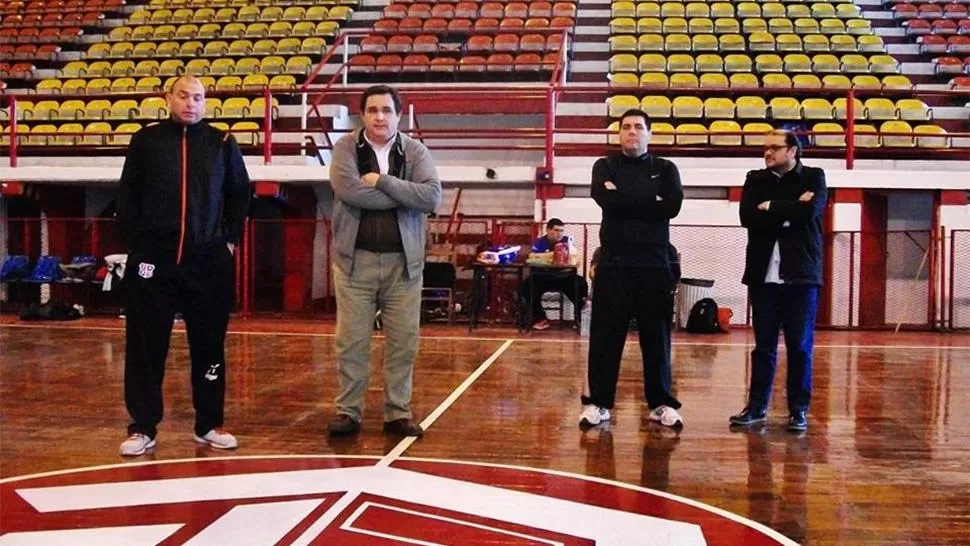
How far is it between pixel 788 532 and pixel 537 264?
6.94m

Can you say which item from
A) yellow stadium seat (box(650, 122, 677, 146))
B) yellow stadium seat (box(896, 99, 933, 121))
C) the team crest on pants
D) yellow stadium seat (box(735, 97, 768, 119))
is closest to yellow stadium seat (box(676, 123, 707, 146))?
yellow stadium seat (box(650, 122, 677, 146))

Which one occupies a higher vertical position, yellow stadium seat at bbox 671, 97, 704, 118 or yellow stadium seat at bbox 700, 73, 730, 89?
yellow stadium seat at bbox 700, 73, 730, 89

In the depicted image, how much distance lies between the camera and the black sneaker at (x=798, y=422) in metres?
4.72

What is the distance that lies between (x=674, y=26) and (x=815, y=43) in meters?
2.63

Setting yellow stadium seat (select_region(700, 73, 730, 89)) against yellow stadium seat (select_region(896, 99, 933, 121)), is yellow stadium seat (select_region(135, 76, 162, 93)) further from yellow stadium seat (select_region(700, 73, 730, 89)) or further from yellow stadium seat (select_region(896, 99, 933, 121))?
yellow stadium seat (select_region(896, 99, 933, 121))

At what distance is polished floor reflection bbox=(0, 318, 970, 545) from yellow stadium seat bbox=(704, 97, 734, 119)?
6.39 metres

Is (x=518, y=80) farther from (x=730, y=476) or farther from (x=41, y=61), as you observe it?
(x=730, y=476)

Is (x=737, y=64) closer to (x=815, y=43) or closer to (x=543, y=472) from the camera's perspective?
(x=815, y=43)

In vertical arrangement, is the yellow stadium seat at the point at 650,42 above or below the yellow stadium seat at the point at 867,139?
above

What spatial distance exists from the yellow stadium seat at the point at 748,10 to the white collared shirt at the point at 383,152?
1490 centimetres

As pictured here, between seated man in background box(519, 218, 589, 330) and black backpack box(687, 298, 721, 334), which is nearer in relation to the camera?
seated man in background box(519, 218, 589, 330)

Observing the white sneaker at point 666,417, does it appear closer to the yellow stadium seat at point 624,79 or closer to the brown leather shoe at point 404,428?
the brown leather shoe at point 404,428

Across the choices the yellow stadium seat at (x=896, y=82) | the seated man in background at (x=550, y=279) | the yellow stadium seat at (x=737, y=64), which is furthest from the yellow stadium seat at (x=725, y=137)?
the seated man in background at (x=550, y=279)

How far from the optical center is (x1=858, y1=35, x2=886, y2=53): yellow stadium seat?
15931 mm
